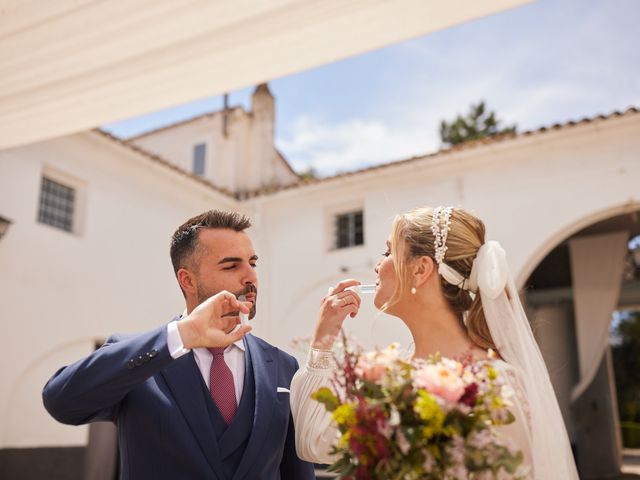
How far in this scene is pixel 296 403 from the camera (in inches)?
90.6

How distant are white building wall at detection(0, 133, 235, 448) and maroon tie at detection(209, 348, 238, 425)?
23.3ft

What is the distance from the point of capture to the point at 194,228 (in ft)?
8.18

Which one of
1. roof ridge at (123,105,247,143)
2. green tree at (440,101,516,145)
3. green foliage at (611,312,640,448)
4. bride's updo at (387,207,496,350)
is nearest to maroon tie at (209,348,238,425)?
bride's updo at (387,207,496,350)

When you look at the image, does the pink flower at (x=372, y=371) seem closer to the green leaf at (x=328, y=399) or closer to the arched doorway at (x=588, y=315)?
the green leaf at (x=328, y=399)

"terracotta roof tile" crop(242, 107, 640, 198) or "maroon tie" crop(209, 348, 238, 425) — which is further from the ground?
"terracotta roof tile" crop(242, 107, 640, 198)

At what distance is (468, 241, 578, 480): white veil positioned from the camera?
1.96 m

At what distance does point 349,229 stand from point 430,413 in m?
10.6

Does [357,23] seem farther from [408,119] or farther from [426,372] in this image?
[408,119]

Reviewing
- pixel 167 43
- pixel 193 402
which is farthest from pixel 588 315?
pixel 193 402

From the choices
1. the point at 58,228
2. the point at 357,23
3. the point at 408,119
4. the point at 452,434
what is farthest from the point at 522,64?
the point at 452,434

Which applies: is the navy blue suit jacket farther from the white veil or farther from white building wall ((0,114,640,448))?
white building wall ((0,114,640,448))

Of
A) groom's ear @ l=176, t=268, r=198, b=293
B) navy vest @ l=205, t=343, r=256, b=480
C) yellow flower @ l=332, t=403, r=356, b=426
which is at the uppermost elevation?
groom's ear @ l=176, t=268, r=198, b=293

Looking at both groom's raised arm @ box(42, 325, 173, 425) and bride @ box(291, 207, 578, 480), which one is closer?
groom's raised arm @ box(42, 325, 173, 425)

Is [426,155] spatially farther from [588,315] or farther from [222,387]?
[222,387]
